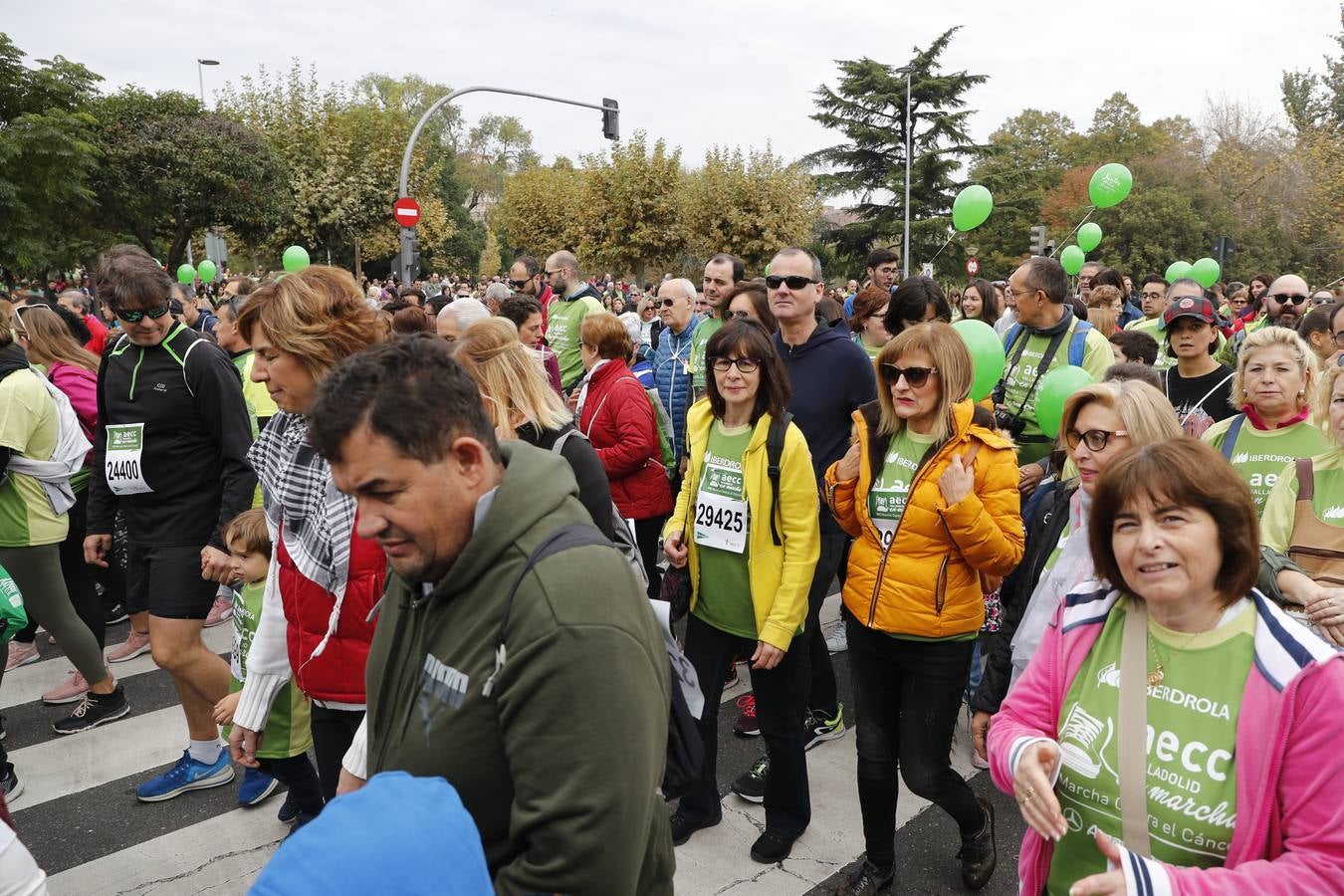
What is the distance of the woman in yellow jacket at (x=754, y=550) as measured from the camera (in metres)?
3.36

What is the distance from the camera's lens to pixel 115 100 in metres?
25.0

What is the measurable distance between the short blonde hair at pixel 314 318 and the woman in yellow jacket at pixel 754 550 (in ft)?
4.45

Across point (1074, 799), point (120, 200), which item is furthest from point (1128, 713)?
point (120, 200)

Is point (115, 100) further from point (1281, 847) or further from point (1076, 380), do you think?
point (1281, 847)

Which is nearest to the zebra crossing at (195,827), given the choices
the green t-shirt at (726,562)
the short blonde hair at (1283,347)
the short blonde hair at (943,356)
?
the green t-shirt at (726,562)

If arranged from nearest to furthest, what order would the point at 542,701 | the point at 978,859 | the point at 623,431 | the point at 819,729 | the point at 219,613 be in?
the point at 542,701 < the point at 978,859 < the point at 819,729 < the point at 623,431 < the point at 219,613

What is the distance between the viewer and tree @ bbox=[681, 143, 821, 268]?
2681 cm

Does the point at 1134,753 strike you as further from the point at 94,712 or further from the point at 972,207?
the point at 972,207

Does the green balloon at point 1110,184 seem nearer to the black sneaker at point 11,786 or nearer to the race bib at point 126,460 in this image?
the race bib at point 126,460

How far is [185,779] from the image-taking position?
4184 mm

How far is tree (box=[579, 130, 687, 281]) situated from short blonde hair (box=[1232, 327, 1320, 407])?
2319 cm

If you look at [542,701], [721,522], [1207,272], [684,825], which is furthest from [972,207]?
[542,701]

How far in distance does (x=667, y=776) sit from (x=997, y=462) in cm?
177

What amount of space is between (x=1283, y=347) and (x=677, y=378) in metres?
3.83
